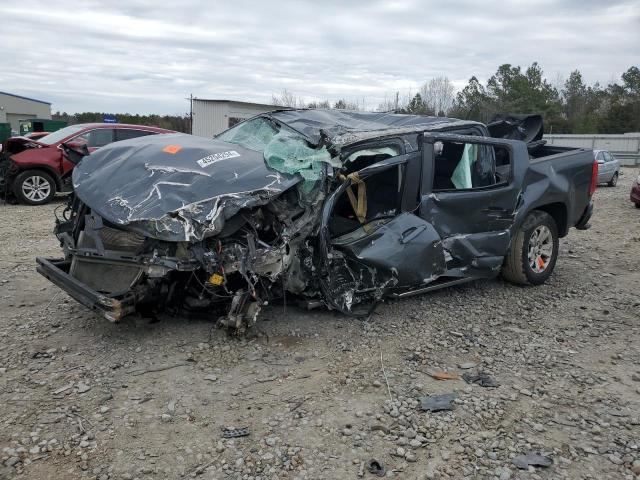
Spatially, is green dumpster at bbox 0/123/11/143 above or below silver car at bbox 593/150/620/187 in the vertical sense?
above

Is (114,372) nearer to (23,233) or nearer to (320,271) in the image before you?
(320,271)

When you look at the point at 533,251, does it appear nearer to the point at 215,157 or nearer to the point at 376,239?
Result: the point at 376,239

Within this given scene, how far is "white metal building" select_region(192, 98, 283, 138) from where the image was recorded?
86.1ft

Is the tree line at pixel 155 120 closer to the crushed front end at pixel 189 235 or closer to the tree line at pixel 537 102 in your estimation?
the tree line at pixel 537 102

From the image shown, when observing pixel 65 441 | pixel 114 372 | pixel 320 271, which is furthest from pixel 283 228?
pixel 65 441

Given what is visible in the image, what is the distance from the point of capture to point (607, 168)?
731 inches

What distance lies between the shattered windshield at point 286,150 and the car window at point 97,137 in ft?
21.4

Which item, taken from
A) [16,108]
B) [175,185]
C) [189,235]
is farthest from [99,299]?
[16,108]

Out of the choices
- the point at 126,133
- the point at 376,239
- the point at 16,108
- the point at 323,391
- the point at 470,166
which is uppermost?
the point at 16,108

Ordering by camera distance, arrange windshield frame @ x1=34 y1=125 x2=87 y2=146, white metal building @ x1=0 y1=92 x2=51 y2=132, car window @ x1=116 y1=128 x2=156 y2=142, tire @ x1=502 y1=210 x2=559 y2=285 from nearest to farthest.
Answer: tire @ x1=502 y1=210 x2=559 y2=285
windshield frame @ x1=34 y1=125 x2=87 y2=146
car window @ x1=116 y1=128 x2=156 y2=142
white metal building @ x1=0 y1=92 x2=51 y2=132

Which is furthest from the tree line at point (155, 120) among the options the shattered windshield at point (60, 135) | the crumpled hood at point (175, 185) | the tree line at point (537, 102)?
the crumpled hood at point (175, 185)

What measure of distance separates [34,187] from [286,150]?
26.8 ft

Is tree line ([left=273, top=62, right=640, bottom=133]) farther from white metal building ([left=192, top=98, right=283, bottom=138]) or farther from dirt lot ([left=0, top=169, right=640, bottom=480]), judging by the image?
dirt lot ([left=0, top=169, right=640, bottom=480])

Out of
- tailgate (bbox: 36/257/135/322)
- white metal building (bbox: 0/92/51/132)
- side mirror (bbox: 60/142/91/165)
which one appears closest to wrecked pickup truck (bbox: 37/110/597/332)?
tailgate (bbox: 36/257/135/322)
